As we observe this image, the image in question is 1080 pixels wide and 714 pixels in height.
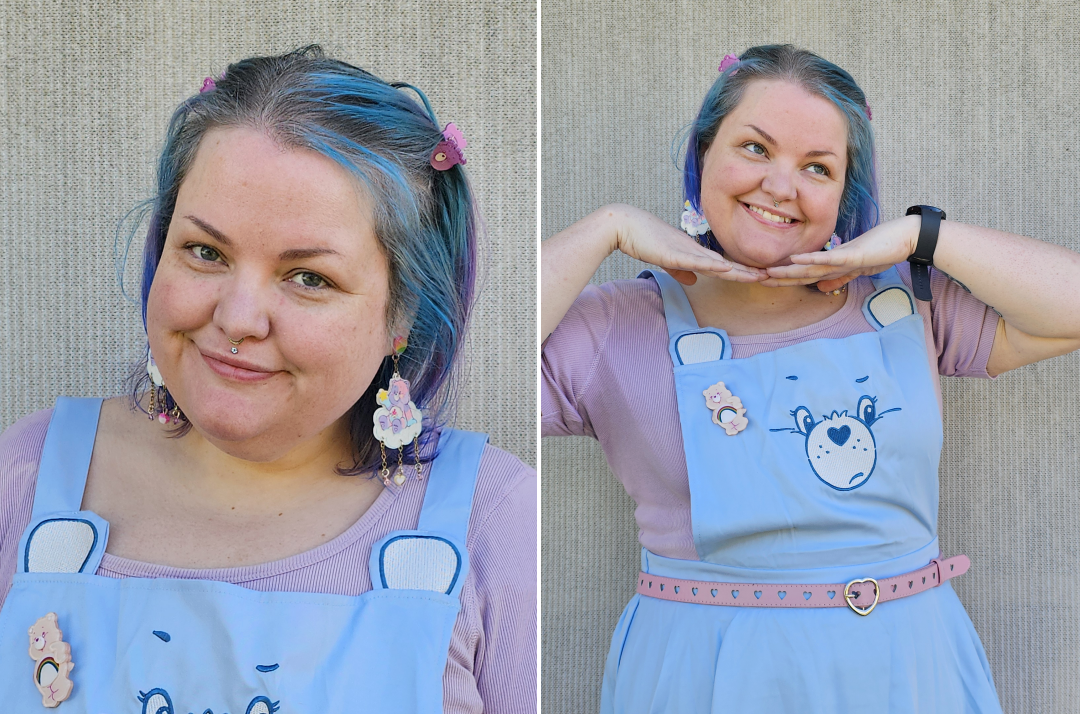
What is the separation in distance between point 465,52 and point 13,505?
50.6 inches

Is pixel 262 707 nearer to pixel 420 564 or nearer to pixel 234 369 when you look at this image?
pixel 420 564

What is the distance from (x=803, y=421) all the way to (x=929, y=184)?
3.29ft

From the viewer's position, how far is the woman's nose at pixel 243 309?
4.27 feet

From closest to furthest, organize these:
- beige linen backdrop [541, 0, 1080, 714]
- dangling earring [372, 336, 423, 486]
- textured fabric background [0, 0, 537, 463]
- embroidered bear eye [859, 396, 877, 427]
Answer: dangling earring [372, 336, 423, 486]
embroidered bear eye [859, 396, 877, 427]
textured fabric background [0, 0, 537, 463]
beige linen backdrop [541, 0, 1080, 714]

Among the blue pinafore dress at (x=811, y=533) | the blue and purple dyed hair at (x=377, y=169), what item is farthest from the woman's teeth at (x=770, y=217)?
the blue and purple dyed hair at (x=377, y=169)

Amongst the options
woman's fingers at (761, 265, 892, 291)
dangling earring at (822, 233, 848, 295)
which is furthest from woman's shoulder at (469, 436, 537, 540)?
dangling earring at (822, 233, 848, 295)

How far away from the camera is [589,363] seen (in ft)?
5.76

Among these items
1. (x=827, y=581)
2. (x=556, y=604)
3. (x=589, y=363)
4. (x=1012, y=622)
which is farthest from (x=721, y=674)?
Result: (x=1012, y=622)

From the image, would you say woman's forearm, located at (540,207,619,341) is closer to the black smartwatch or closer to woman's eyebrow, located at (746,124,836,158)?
woman's eyebrow, located at (746,124,836,158)

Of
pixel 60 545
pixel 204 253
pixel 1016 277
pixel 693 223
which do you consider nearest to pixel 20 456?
pixel 60 545

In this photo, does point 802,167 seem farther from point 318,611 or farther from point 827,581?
point 318,611

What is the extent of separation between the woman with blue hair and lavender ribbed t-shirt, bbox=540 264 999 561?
24cm

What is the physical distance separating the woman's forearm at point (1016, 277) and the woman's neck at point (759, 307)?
22 centimetres

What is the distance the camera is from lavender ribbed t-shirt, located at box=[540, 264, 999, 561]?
171 centimetres
